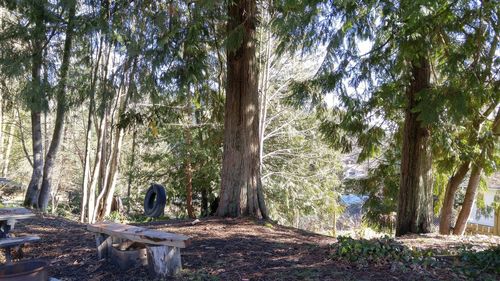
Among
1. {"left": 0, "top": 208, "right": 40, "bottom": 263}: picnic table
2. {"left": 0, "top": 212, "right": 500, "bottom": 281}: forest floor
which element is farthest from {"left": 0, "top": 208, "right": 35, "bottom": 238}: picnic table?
{"left": 0, "top": 212, "right": 500, "bottom": 281}: forest floor

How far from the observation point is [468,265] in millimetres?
4555

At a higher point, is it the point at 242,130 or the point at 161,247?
the point at 242,130

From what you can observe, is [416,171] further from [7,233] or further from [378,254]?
[7,233]

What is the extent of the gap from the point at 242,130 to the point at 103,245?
302 centimetres

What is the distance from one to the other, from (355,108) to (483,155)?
246cm

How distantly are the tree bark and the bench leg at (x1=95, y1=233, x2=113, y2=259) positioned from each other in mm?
5055

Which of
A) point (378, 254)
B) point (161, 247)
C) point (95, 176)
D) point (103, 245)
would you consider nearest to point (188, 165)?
point (95, 176)

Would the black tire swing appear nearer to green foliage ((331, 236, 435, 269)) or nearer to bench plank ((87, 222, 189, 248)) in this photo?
bench plank ((87, 222, 189, 248))

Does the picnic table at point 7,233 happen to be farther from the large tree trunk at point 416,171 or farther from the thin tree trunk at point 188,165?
the thin tree trunk at point 188,165

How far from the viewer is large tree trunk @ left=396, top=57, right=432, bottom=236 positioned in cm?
727

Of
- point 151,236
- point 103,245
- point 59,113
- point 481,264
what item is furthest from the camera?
point 59,113

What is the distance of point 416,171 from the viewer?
23.9 feet

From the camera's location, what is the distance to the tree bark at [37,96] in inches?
340

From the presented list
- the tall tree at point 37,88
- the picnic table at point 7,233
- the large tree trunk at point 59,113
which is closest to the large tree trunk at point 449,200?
the picnic table at point 7,233
